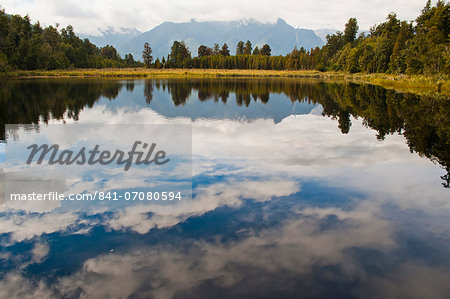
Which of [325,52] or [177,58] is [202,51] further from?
[325,52]

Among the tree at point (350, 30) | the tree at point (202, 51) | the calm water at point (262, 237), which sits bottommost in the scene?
the calm water at point (262, 237)

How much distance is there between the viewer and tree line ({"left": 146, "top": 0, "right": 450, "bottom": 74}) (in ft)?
161

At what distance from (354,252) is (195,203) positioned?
4.06m

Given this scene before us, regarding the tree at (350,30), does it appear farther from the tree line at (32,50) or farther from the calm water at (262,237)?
the calm water at (262,237)

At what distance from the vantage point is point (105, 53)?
186m

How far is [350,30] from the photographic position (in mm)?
134125

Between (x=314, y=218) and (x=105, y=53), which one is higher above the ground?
(x=105, y=53)

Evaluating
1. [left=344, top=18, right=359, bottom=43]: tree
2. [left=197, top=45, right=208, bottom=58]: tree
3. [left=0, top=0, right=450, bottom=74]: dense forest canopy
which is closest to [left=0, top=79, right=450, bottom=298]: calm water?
[left=0, top=0, right=450, bottom=74]: dense forest canopy

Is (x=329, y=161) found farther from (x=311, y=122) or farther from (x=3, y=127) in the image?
(x=3, y=127)

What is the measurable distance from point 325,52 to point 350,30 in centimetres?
1313

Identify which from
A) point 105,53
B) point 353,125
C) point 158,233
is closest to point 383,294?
point 158,233

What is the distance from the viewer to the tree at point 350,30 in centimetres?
13388

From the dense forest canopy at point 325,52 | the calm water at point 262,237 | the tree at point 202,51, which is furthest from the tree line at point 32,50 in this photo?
the calm water at point 262,237

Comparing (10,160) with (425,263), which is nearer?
(425,263)
